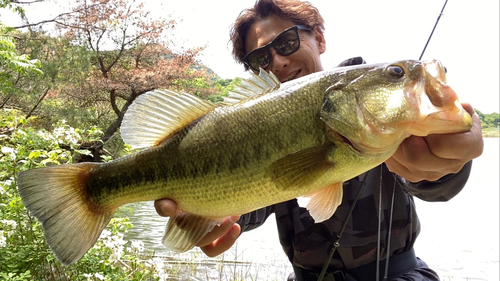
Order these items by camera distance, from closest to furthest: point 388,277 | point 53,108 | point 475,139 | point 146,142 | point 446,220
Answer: point 475,139, point 146,142, point 388,277, point 446,220, point 53,108

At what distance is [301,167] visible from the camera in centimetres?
134

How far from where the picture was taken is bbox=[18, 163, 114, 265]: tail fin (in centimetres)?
145

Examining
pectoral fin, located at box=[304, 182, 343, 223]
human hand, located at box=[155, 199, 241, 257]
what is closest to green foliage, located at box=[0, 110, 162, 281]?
human hand, located at box=[155, 199, 241, 257]

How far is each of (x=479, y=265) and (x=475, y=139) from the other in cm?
778

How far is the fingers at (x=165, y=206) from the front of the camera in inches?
58.3

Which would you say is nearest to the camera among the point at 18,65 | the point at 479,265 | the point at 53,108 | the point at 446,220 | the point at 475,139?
the point at 475,139

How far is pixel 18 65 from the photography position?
579 centimetres

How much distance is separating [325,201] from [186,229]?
67cm

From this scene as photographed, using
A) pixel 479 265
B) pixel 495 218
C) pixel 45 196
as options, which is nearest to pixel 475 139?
pixel 45 196

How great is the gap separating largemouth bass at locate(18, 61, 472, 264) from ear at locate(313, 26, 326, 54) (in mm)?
1952

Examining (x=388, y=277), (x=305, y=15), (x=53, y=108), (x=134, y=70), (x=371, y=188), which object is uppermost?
(x=134, y=70)

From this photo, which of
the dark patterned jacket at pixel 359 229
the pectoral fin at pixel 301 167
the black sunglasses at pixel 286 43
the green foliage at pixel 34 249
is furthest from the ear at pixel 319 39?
the green foliage at pixel 34 249

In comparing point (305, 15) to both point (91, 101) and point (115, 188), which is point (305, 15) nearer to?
point (115, 188)

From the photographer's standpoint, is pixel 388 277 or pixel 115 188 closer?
pixel 115 188
